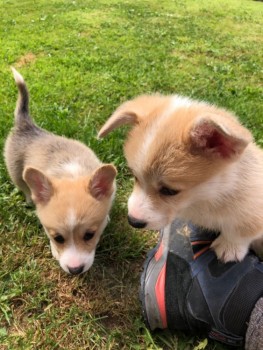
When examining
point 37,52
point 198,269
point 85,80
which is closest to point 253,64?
point 85,80

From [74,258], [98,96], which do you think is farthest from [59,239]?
[98,96]

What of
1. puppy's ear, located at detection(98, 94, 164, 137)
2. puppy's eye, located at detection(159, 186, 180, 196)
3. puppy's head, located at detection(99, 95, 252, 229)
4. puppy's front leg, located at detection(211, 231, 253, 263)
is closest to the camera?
puppy's head, located at detection(99, 95, 252, 229)

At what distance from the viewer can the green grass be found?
97.9 inches

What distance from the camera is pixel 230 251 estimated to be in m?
2.46

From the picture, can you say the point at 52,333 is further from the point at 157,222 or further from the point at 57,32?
the point at 57,32

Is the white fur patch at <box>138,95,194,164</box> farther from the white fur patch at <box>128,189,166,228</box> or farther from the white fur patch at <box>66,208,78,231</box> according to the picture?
the white fur patch at <box>66,208,78,231</box>

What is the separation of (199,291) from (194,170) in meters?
0.80

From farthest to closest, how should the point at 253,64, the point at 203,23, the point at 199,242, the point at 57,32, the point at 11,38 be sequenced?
the point at 203,23 → the point at 57,32 → the point at 11,38 → the point at 253,64 → the point at 199,242

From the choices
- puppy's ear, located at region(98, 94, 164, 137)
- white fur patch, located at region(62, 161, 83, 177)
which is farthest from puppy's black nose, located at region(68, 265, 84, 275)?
puppy's ear, located at region(98, 94, 164, 137)

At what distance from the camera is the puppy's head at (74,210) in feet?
8.23

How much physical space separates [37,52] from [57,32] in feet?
4.47

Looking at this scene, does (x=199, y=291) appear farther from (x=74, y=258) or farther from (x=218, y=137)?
(x=218, y=137)

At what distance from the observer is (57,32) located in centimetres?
730

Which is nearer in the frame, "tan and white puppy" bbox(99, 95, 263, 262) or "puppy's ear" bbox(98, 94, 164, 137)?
"tan and white puppy" bbox(99, 95, 263, 262)
